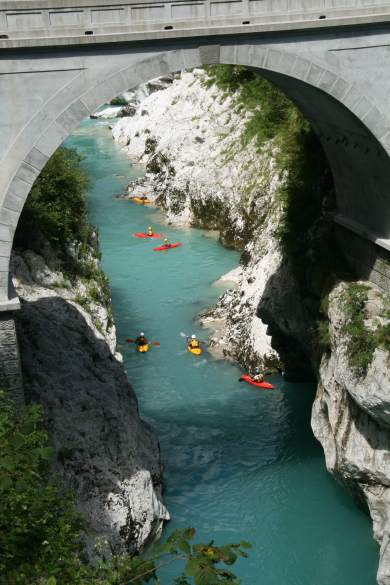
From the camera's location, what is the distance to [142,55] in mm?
9875

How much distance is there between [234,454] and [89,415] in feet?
14.4

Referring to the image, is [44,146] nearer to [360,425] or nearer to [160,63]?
[160,63]

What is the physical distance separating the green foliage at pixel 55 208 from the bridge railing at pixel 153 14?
22.1ft

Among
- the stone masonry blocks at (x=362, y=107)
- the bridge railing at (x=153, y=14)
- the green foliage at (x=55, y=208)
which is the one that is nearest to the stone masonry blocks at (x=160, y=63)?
the bridge railing at (x=153, y=14)

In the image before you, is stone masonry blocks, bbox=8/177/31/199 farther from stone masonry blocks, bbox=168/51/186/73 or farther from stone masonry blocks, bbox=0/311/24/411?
stone masonry blocks, bbox=168/51/186/73

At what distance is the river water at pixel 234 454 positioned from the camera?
12.0 meters

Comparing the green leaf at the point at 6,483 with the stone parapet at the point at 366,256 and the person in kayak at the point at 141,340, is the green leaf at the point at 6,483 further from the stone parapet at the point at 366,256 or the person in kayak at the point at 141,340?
the person in kayak at the point at 141,340

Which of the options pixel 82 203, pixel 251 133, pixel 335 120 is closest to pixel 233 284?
pixel 82 203

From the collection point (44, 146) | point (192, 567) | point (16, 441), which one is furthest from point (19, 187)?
point (192, 567)

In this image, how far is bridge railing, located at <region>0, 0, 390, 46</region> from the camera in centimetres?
951

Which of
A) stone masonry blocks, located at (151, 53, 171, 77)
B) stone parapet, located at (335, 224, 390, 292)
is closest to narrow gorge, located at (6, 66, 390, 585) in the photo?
stone parapet, located at (335, 224, 390, 292)

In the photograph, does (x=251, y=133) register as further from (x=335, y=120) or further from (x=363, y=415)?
(x=363, y=415)

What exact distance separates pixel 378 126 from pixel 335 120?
4.91ft

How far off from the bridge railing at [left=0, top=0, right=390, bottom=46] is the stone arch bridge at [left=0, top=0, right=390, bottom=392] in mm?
15
